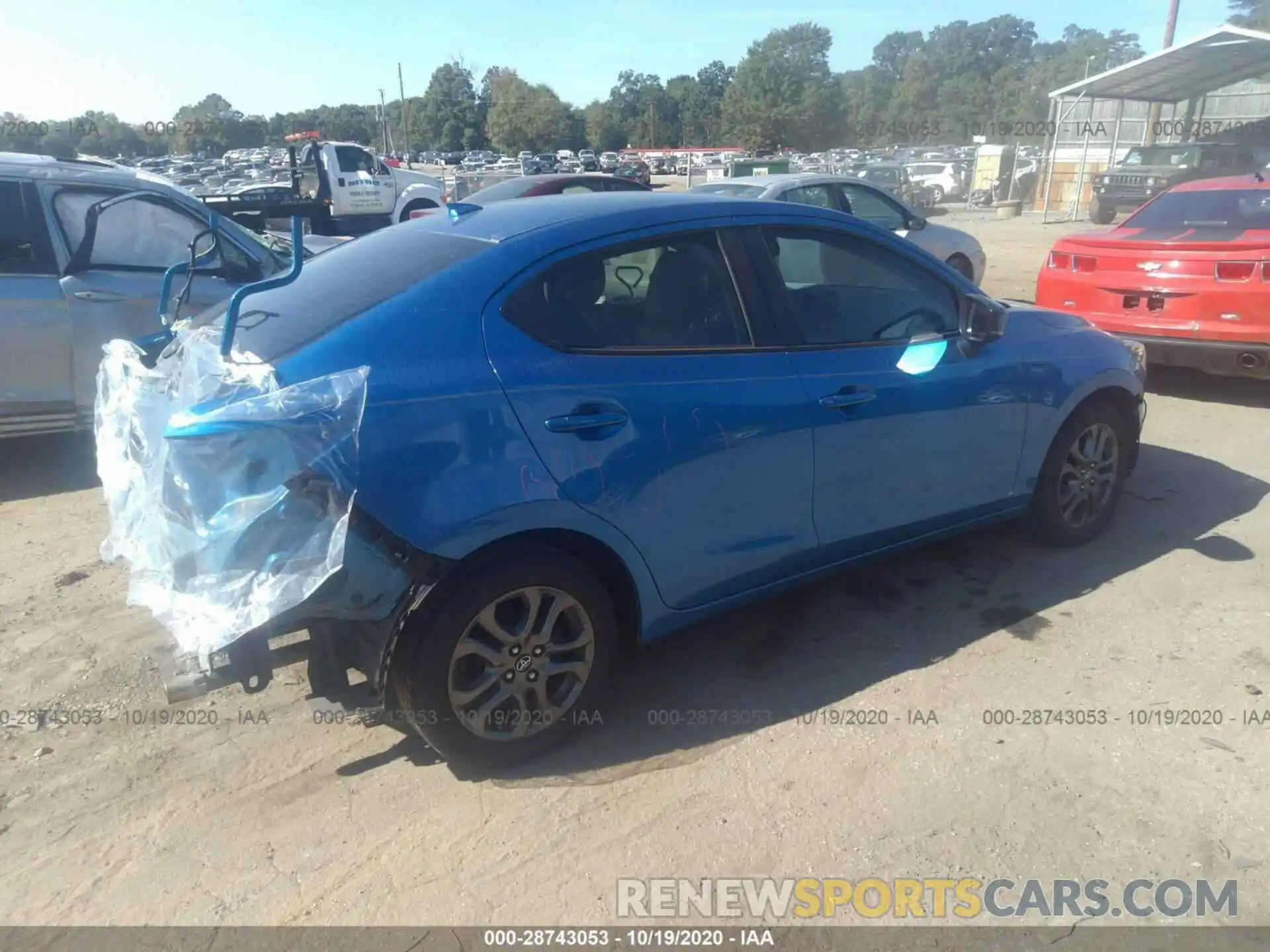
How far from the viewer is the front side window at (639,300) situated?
299 cm

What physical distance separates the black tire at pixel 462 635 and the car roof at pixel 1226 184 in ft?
22.5

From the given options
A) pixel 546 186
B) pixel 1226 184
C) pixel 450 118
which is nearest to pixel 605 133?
pixel 450 118

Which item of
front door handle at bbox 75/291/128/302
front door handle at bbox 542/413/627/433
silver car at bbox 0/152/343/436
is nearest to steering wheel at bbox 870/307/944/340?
front door handle at bbox 542/413/627/433

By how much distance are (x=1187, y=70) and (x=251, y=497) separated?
24992 mm

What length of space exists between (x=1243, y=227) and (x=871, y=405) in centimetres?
513

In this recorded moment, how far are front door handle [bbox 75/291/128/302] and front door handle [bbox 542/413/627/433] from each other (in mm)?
3978

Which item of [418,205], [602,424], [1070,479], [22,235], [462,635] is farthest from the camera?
[418,205]

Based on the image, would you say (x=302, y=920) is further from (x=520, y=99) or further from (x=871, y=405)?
(x=520, y=99)

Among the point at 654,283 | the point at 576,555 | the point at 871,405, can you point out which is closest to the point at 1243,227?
the point at 871,405

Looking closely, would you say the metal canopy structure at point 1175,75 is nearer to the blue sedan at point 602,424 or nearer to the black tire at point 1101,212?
the black tire at point 1101,212

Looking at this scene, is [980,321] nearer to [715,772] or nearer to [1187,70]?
[715,772]

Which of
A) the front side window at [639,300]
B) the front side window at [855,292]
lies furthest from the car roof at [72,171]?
the front side window at [855,292]

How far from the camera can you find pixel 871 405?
11.7 feet

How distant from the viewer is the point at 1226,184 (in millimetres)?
7621
